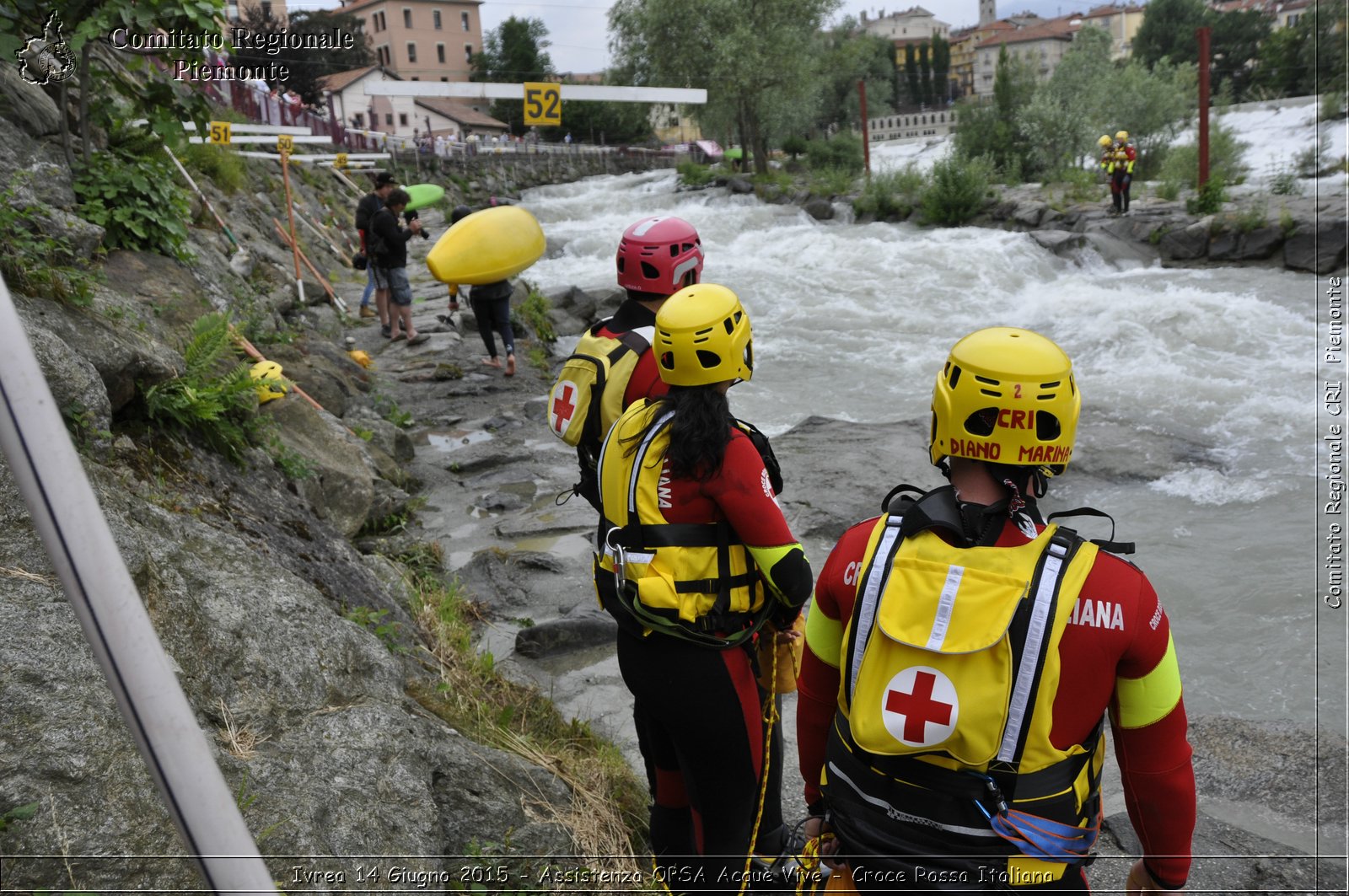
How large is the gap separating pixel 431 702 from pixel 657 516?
120 cm

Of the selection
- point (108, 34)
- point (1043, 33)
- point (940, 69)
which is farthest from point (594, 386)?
point (1043, 33)

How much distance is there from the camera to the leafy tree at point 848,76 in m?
43.2

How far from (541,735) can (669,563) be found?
1.38m

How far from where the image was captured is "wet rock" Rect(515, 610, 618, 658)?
471cm

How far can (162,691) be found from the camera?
95 centimetres

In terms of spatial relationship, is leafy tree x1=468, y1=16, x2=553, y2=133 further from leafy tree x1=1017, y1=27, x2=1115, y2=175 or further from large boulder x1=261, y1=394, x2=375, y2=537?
large boulder x1=261, y1=394, x2=375, y2=537

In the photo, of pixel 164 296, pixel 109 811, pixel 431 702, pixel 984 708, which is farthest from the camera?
pixel 164 296

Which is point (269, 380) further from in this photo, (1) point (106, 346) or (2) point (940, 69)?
(2) point (940, 69)

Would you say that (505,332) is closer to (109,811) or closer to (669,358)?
(669,358)

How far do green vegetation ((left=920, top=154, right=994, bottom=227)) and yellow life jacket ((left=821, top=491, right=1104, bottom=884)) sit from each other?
21.6 meters

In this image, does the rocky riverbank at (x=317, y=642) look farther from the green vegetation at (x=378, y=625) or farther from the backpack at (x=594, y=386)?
the backpack at (x=594, y=386)

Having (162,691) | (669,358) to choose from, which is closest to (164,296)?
(669,358)

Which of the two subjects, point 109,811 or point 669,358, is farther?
point 669,358

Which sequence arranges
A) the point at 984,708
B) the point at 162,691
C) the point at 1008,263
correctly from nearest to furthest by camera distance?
the point at 162,691
the point at 984,708
the point at 1008,263
